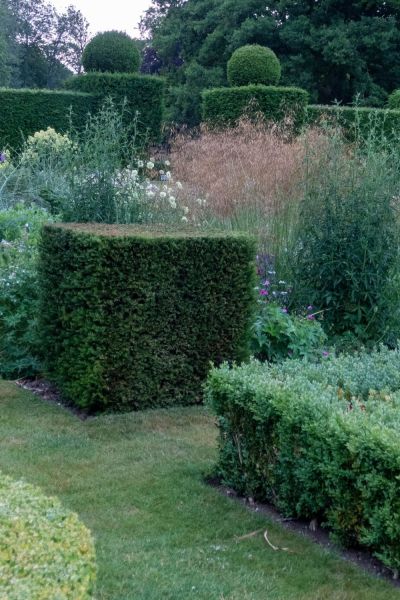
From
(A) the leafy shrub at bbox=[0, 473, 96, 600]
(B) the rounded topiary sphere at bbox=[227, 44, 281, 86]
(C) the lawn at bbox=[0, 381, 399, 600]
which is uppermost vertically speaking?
(B) the rounded topiary sphere at bbox=[227, 44, 281, 86]

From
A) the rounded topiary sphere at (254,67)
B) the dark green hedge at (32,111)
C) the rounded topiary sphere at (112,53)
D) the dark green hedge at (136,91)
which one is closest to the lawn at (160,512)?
the dark green hedge at (32,111)

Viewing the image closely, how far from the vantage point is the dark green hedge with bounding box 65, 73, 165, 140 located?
19797 mm

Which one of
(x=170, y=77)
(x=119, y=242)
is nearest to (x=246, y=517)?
(x=119, y=242)

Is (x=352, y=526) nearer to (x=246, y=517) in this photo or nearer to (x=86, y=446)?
(x=246, y=517)

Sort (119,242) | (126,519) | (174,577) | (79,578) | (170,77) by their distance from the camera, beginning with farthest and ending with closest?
1. (170,77)
2. (119,242)
3. (126,519)
4. (174,577)
5. (79,578)

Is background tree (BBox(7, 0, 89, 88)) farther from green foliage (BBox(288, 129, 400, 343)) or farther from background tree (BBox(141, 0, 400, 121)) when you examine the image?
green foliage (BBox(288, 129, 400, 343))

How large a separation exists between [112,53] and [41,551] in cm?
2015

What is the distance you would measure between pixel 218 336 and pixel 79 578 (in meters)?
4.17

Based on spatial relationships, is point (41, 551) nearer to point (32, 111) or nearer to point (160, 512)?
point (160, 512)

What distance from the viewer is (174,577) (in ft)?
11.7

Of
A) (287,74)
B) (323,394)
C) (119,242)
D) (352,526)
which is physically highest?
(287,74)

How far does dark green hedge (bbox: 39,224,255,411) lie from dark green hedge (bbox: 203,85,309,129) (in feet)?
39.4

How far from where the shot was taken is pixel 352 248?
286 inches

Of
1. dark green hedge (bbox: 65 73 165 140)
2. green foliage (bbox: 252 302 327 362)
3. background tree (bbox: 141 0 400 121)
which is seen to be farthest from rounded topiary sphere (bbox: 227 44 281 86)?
green foliage (bbox: 252 302 327 362)
